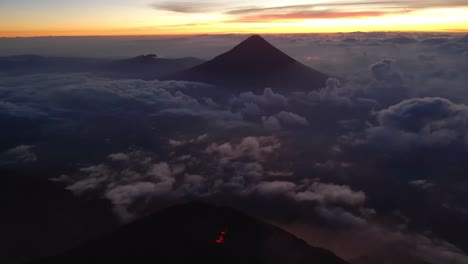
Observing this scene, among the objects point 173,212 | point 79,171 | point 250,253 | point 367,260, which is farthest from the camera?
point 79,171

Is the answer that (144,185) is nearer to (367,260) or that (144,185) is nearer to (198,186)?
(198,186)

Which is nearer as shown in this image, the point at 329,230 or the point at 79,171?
the point at 329,230

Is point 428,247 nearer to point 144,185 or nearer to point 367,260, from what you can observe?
point 367,260

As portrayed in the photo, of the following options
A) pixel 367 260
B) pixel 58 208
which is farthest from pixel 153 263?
pixel 58 208

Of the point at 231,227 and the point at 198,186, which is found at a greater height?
the point at 231,227

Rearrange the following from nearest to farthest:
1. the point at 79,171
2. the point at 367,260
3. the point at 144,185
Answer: the point at 367,260 < the point at 144,185 < the point at 79,171

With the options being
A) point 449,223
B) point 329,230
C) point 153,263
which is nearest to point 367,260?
point 329,230
